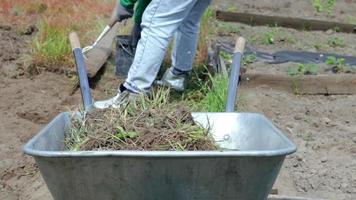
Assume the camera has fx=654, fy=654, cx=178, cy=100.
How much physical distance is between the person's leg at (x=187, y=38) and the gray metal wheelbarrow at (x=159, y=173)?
2146 mm

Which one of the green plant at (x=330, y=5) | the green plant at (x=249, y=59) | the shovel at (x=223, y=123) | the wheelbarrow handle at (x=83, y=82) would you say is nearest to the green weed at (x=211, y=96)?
the green plant at (x=249, y=59)

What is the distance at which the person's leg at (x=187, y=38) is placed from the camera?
13.5 feet

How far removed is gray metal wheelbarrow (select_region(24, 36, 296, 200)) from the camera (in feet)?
6.14

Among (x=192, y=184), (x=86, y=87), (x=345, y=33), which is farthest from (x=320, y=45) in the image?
(x=192, y=184)

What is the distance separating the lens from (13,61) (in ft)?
18.0

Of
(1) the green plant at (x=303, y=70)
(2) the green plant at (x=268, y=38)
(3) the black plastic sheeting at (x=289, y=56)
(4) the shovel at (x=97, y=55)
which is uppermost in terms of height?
(4) the shovel at (x=97, y=55)

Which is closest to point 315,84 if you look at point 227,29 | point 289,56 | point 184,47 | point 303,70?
point 303,70

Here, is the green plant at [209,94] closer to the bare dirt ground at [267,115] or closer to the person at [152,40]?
the bare dirt ground at [267,115]

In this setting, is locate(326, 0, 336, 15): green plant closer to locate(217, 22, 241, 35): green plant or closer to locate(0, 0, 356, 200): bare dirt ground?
locate(217, 22, 241, 35): green plant

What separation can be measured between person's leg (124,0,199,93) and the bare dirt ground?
747mm

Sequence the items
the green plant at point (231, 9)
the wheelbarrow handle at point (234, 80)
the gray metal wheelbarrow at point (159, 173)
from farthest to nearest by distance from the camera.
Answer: the green plant at point (231, 9) < the wheelbarrow handle at point (234, 80) < the gray metal wheelbarrow at point (159, 173)

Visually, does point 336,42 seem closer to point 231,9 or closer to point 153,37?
point 231,9

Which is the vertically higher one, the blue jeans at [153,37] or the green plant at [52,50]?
the blue jeans at [153,37]

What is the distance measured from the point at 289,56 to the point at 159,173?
4288mm
